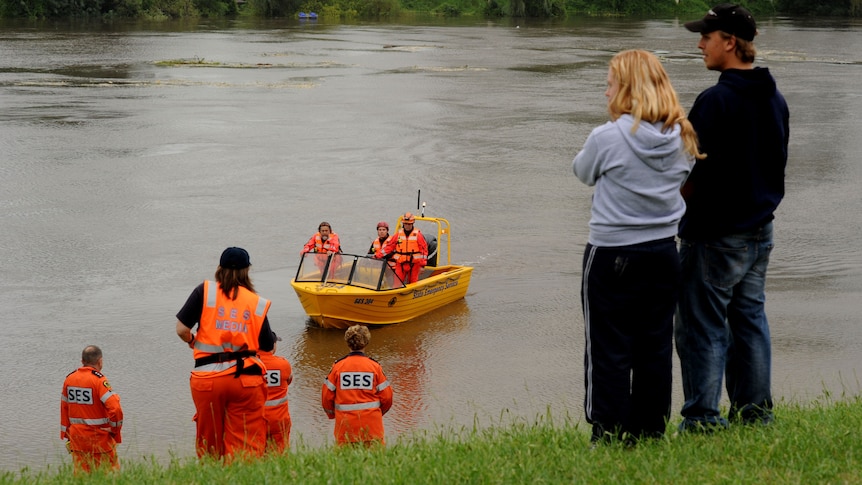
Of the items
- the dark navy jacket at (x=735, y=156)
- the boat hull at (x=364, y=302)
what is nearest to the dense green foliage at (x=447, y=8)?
the boat hull at (x=364, y=302)

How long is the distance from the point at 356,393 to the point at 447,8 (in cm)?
10723

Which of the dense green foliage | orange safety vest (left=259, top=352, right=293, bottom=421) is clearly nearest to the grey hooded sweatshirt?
orange safety vest (left=259, top=352, right=293, bottom=421)

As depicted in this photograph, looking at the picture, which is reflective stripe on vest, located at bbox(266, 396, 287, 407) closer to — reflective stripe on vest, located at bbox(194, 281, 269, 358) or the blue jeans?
reflective stripe on vest, located at bbox(194, 281, 269, 358)

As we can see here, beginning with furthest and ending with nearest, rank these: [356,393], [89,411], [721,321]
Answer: [89,411]
[356,393]
[721,321]

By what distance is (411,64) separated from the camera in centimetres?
5597

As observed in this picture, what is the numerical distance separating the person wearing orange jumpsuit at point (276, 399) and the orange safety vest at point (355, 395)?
35cm

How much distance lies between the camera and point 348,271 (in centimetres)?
1525

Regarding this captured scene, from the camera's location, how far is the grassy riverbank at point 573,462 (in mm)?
5086

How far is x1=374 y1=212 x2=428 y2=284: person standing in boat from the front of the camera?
51.2 ft

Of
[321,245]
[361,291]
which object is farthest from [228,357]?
[321,245]

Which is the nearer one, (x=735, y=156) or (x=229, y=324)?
(x=735, y=156)

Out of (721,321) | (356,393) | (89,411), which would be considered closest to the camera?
(721,321)

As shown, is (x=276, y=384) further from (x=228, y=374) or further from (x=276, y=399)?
(x=228, y=374)

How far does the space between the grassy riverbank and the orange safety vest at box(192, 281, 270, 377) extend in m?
0.84
